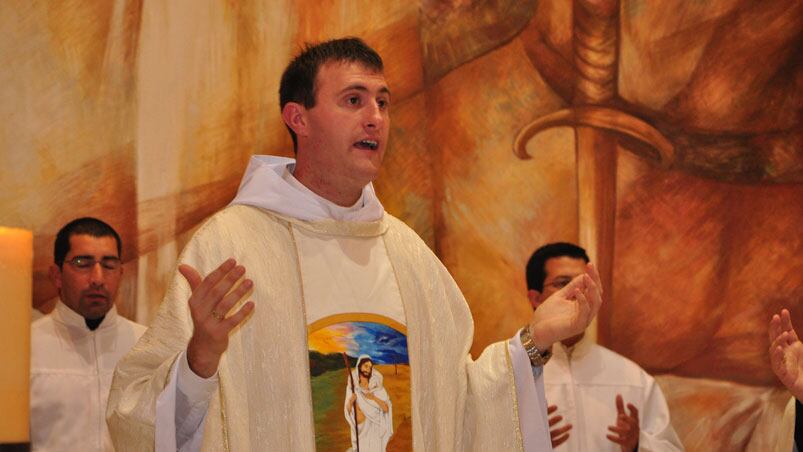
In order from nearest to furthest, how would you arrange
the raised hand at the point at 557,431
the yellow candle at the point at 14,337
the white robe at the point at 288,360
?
1. the yellow candle at the point at 14,337
2. the white robe at the point at 288,360
3. the raised hand at the point at 557,431

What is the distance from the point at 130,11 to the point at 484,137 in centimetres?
256

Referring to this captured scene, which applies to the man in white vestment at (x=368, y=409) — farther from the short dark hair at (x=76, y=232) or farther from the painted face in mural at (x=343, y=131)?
the short dark hair at (x=76, y=232)

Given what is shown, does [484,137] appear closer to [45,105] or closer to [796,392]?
[45,105]

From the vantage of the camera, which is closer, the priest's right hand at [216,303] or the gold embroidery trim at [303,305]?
the priest's right hand at [216,303]

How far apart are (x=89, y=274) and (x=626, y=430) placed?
121 inches

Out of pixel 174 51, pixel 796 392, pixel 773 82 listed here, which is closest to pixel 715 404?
pixel 773 82

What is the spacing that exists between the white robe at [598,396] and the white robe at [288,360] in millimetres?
2706

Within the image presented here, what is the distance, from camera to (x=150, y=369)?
350 centimetres

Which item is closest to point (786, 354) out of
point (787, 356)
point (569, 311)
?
point (787, 356)

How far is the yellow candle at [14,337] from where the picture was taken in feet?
4.62

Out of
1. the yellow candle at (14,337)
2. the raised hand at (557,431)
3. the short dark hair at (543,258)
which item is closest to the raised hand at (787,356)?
the raised hand at (557,431)

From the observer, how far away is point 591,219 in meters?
8.16

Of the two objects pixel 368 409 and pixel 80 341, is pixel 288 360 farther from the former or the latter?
pixel 80 341

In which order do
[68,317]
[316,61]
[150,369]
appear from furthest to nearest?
[68,317] < [316,61] < [150,369]
